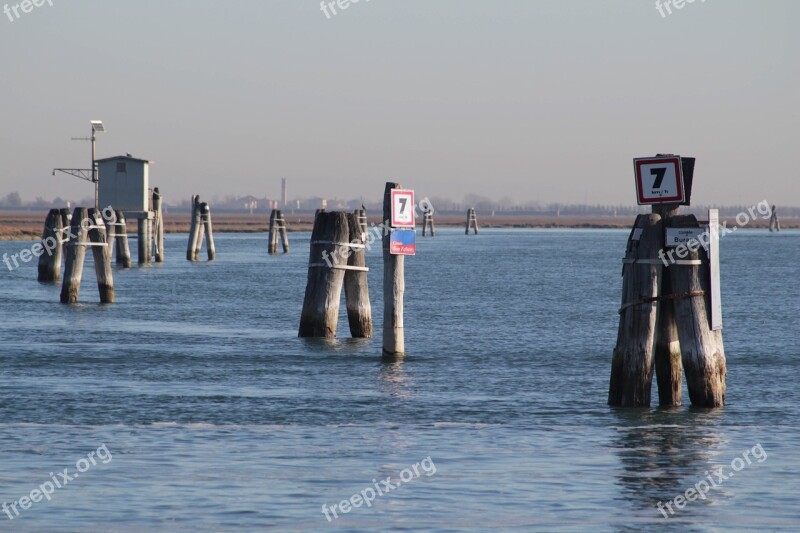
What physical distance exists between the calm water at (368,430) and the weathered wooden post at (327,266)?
0.70 metres

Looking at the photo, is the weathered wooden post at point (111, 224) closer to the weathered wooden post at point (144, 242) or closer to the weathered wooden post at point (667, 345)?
the weathered wooden post at point (144, 242)

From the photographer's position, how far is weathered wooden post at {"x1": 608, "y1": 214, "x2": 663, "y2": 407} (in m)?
12.5

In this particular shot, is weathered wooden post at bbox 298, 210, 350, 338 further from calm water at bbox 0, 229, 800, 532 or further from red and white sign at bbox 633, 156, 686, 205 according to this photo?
red and white sign at bbox 633, 156, 686, 205

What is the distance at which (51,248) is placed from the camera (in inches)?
1570

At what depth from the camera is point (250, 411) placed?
13.6 metres

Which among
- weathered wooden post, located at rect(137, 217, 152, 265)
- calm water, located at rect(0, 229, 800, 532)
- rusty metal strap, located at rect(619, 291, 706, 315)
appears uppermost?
rusty metal strap, located at rect(619, 291, 706, 315)

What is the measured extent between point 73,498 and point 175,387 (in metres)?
6.06

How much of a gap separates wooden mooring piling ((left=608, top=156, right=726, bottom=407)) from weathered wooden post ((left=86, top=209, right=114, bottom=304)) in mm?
18402

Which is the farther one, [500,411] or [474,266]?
[474,266]

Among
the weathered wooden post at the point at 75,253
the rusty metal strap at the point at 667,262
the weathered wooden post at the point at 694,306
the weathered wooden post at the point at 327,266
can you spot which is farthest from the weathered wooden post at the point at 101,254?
the weathered wooden post at the point at 694,306

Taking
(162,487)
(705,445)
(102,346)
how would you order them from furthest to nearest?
(102,346), (705,445), (162,487)

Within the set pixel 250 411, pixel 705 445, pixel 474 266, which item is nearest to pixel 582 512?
pixel 705 445

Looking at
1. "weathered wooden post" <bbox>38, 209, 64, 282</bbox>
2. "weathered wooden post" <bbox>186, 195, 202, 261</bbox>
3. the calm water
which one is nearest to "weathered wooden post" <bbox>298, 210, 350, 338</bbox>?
the calm water

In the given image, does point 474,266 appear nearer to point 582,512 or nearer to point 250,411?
point 250,411
